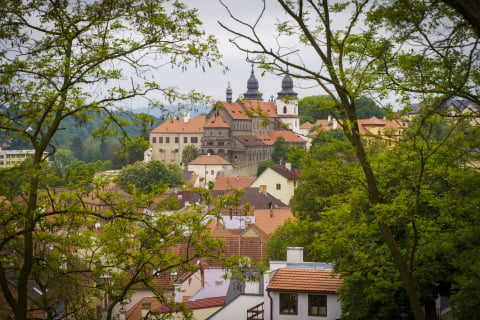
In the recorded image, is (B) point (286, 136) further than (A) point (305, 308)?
Yes

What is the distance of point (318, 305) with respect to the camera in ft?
69.1

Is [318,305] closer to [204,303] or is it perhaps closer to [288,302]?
[288,302]

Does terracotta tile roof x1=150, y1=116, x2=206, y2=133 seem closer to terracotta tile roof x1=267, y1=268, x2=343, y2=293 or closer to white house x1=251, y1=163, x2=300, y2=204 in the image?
white house x1=251, y1=163, x2=300, y2=204

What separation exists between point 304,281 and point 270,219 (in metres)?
33.0

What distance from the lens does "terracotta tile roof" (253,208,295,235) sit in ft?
173

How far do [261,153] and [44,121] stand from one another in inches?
5082

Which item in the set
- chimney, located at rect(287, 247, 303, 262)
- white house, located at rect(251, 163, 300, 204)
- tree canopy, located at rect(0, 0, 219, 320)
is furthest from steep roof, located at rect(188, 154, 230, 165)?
tree canopy, located at rect(0, 0, 219, 320)

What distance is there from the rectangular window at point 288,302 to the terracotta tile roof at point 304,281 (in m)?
0.24

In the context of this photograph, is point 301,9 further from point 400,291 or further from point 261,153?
point 261,153

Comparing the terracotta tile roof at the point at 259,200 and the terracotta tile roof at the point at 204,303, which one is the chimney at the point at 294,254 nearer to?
the terracotta tile roof at the point at 204,303

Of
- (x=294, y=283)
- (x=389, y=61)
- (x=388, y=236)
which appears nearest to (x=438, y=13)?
(x=389, y=61)

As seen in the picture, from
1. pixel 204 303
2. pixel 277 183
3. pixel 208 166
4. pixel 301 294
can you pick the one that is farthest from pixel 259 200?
pixel 208 166

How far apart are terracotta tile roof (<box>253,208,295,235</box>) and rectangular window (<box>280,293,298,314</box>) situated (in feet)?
99.4

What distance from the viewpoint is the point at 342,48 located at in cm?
1069
